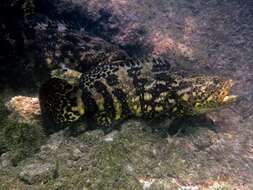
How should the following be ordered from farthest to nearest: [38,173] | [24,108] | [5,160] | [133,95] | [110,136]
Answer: [133,95], [24,108], [110,136], [5,160], [38,173]

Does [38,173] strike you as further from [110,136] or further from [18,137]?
[110,136]

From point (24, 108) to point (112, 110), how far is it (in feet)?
4.65

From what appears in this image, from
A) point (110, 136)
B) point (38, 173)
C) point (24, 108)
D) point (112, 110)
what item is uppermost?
point (24, 108)

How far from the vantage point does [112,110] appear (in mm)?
5168

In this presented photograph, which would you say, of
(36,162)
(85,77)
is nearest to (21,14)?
(85,77)

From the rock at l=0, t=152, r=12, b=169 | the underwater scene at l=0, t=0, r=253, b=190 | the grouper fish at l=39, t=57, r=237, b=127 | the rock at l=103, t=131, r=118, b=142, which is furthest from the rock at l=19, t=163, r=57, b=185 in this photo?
the grouper fish at l=39, t=57, r=237, b=127

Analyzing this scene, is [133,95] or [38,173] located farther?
[133,95]

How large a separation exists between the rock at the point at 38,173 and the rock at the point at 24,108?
97 centimetres

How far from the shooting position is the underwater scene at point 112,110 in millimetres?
4258

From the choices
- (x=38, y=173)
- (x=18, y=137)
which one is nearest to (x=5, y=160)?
(x=18, y=137)

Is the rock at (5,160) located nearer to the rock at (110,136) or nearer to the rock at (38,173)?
the rock at (38,173)

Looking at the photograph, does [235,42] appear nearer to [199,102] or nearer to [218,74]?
[218,74]

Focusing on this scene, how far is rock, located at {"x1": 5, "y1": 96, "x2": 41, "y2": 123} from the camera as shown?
4820 millimetres

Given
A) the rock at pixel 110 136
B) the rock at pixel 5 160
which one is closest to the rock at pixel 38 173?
the rock at pixel 5 160
